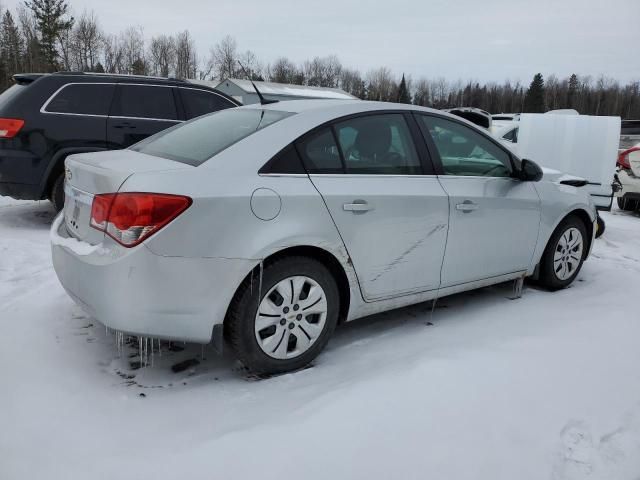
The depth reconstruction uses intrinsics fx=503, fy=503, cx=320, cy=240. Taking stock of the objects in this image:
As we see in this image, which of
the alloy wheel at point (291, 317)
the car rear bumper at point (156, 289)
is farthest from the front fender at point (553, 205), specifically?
the car rear bumper at point (156, 289)

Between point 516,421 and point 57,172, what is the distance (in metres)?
5.40

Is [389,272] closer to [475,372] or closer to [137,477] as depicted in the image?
[475,372]

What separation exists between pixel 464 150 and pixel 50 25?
6050 centimetres

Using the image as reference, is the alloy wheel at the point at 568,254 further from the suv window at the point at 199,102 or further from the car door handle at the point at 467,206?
the suv window at the point at 199,102

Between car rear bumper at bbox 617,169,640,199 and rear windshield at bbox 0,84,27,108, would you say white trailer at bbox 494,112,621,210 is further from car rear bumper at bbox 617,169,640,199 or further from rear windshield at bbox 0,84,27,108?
rear windshield at bbox 0,84,27,108

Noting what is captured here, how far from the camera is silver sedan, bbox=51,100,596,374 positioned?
7.98 feet

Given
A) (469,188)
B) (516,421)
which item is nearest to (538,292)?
(469,188)

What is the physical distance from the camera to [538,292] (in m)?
4.37

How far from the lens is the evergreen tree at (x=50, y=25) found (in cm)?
5197

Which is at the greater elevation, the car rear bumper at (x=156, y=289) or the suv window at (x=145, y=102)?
the suv window at (x=145, y=102)

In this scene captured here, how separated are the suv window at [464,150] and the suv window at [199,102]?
399cm

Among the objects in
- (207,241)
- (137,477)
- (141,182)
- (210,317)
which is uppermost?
(141,182)

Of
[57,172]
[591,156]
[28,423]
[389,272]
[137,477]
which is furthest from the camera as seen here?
[591,156]

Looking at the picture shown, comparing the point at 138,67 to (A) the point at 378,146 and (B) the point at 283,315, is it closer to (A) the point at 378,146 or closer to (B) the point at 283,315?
(A) the point at 378,146
